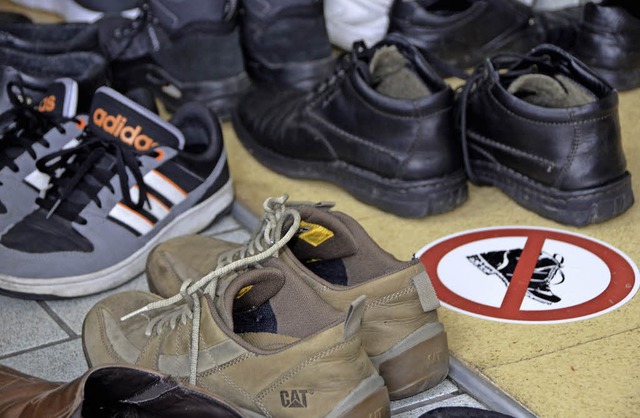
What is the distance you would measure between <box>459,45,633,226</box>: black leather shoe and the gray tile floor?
69 cm

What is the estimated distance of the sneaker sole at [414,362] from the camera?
1.58 metres

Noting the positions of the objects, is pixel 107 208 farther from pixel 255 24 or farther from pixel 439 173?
pixel 255 24

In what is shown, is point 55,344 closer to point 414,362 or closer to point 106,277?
point 106,277

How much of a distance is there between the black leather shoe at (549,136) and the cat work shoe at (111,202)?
2.16ft

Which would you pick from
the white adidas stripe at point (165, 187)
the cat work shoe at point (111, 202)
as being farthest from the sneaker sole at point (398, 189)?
the white adidas stripe at point (165, 187)

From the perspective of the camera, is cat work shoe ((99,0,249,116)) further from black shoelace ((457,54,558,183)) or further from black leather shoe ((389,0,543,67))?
black shoelace ((457,54,558,183))

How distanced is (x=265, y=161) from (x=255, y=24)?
617 millimetres

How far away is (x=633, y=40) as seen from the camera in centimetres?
296

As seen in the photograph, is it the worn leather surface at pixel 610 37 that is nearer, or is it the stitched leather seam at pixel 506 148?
the stitched leather seam at pixel 506 148

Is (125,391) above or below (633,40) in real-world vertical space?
above

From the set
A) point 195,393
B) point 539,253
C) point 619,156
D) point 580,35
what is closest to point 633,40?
point 580,35

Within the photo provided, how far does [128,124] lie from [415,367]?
37.4 inches

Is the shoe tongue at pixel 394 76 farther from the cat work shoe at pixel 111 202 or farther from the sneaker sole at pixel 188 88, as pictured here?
the sneaker sole at pixel 188 88

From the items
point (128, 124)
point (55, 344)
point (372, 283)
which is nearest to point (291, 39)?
point (128, 124)
